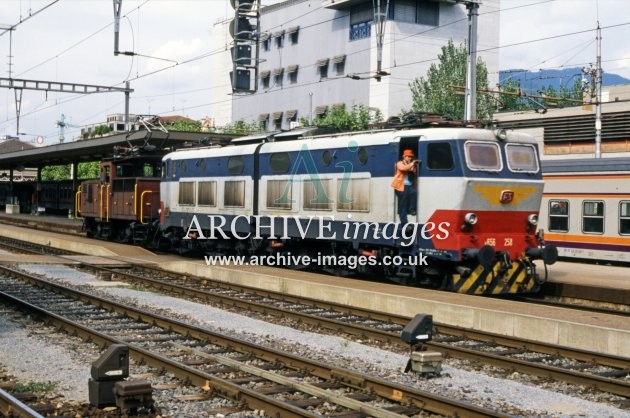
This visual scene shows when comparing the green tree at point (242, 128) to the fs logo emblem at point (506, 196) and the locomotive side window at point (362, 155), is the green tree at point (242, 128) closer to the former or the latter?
the locomotive side window at point (362, 155)

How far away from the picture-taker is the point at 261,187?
2131 cm

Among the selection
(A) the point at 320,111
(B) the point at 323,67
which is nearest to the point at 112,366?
(A) the point at 320,111

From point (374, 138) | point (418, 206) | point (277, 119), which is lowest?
point (418, 206)

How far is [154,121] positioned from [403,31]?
102ft

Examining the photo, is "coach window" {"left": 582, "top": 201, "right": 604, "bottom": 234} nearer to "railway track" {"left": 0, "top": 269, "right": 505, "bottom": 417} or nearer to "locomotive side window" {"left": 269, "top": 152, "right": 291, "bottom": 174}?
"locomotive side window" {"left": 269, "top": 152, "right": 291, "bottom": 174}

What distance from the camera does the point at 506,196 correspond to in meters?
→ 16.4

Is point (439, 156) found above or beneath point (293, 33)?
beneath

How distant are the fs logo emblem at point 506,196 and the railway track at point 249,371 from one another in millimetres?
7223

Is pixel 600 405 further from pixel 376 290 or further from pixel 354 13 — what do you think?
pixel 354 13

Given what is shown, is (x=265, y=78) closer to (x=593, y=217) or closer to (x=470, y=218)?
(x=593, y=217)

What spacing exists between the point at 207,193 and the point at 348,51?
130ft

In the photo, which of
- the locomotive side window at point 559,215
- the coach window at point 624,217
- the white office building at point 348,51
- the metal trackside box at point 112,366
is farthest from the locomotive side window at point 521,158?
the white office building at point 348,51

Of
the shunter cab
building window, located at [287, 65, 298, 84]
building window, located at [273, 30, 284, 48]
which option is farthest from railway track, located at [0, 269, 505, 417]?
building window, located at [273, 30, 284, 48]

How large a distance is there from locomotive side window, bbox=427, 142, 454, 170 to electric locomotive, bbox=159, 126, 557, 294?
0.02 meters
